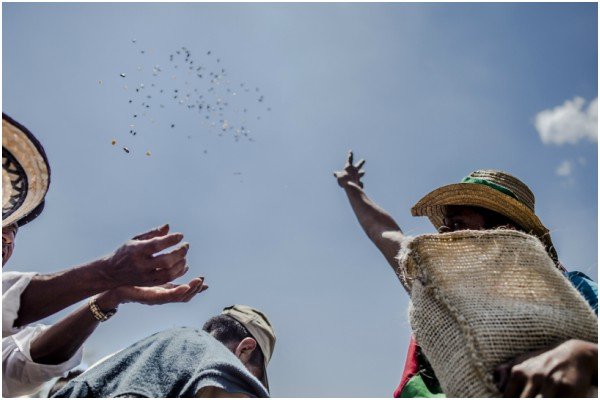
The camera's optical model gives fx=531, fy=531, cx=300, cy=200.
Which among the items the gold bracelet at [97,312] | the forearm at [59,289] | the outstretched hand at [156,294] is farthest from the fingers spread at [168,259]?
the gold bracelet at [97,312]

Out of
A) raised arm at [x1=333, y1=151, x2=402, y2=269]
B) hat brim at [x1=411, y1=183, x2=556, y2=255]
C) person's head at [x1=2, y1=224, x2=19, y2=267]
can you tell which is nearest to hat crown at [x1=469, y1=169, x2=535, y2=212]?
hat brim at [x1=411, y1=183, x2=556, y2=255]

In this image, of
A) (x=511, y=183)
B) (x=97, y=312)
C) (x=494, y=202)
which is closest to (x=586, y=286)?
(x=494, y=202)

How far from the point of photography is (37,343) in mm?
3131

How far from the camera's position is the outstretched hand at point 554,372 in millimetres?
1821

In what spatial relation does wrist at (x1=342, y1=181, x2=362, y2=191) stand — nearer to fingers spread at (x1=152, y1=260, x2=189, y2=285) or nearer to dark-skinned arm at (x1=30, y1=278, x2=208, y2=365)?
dark-skinned arm at (x1=30, y1=278, x2=208, y2=365)

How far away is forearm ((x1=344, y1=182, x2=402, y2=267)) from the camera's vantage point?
13.9 ft

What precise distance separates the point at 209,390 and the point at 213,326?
4.89 feet

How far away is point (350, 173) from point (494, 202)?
6.80 ft

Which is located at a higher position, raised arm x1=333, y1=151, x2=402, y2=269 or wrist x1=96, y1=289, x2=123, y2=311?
raised arm x1=333, y1=151, x2=402, y2=269

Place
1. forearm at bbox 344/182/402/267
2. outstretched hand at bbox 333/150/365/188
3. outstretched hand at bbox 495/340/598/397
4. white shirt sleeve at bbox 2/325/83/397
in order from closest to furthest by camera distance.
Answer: outstretched hand at bbox 495/340/598/397 < white shirt sleeve at bbox 2/325/83/397 < forearm at bbox 344/182/402/267 < outstretched hand at bbox 333/150/365/188

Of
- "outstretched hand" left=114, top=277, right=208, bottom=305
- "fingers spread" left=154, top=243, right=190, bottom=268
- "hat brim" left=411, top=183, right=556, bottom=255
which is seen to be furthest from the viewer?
"hat brim" left=411, top=183, right=556, bottom=255

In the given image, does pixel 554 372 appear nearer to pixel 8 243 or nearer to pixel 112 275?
pixel 112 275

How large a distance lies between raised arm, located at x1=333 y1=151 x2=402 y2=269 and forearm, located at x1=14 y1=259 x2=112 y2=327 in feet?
7.12

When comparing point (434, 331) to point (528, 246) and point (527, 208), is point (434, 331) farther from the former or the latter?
point (527, 208)
